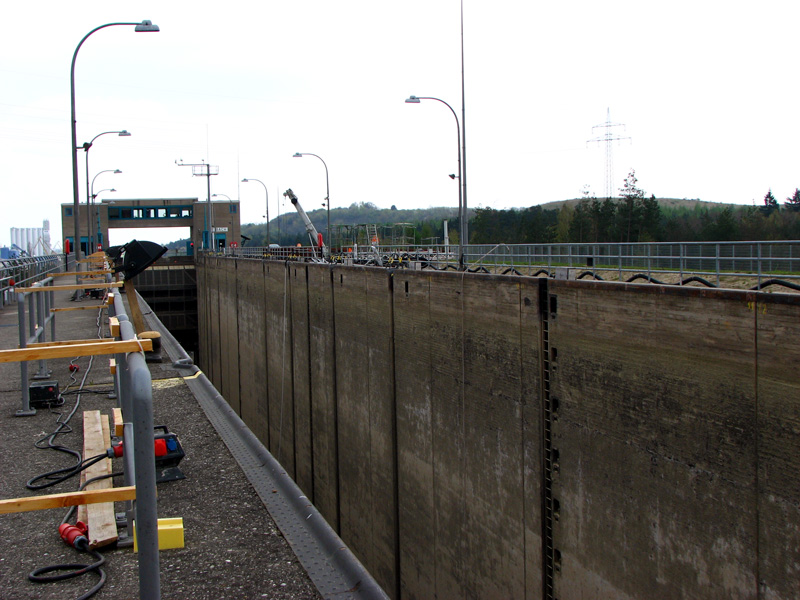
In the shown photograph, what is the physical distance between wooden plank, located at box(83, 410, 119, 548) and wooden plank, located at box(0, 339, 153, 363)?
1898 mm

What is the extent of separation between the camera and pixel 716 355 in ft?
20.9

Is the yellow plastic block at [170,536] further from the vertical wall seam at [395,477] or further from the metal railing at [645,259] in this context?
the vertical wall seam at [395,477]

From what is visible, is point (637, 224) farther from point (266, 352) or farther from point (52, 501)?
point (52, 501)

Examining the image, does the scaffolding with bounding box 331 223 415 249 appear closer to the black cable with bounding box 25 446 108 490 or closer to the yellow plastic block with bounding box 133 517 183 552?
the black cable with bounding box 25 446 108 490

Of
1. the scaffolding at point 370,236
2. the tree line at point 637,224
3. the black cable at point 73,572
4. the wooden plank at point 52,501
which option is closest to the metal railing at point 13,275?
the scaffolding at point 370,236

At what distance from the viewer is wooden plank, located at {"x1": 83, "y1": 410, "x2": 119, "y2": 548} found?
5.02 metres

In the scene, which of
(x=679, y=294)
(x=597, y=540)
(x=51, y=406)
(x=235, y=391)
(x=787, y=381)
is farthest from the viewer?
(x=235, y=391)

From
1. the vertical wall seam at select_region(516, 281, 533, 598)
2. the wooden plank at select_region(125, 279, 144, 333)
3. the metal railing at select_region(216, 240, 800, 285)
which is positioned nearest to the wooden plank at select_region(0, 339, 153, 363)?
the wooden plank at select_region(125, 279, 144, 333)

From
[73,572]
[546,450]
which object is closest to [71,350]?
[73,572]

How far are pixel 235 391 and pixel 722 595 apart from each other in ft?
84.7

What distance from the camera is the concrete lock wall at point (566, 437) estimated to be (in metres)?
6.00

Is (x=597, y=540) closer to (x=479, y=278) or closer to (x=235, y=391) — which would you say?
(x=479, y=278)

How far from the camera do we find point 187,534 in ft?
17.9

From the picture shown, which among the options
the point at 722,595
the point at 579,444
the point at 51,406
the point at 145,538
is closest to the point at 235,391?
the point at 51,406
